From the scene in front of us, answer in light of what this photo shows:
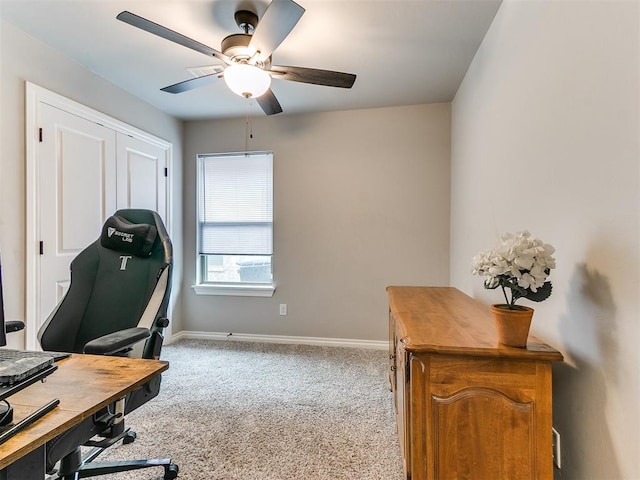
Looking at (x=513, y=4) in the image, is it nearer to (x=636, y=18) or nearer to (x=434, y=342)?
(x=636, y=18)

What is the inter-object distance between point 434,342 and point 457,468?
1.24ft

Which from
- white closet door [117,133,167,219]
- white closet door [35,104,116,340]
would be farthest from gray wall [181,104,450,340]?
white closet door [35,104,116,340]

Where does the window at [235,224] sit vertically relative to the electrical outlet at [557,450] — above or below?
above

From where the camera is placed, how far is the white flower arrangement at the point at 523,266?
976mm

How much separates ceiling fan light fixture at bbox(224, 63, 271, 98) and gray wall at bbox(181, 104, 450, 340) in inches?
64.3

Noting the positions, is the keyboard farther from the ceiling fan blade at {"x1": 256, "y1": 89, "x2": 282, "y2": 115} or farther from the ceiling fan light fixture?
the ceiling fan blade at {"x1": 256, "y1": 89, "x2": 282, "y2": 115}

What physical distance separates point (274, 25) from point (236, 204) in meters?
2.32

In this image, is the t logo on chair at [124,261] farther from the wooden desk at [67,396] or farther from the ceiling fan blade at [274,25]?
the ceiling fan blade at [274,25]

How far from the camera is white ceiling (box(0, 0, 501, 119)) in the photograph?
184 cm

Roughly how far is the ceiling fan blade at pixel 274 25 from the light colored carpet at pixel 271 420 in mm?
2126

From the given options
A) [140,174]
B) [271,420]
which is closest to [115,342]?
[271,420]

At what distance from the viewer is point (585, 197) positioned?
3.38ft

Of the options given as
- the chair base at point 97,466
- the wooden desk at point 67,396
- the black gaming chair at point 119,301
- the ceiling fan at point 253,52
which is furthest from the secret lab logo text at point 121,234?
the ceiling fan at point 253,52

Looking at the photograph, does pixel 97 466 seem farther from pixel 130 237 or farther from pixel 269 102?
pixel 269 102
